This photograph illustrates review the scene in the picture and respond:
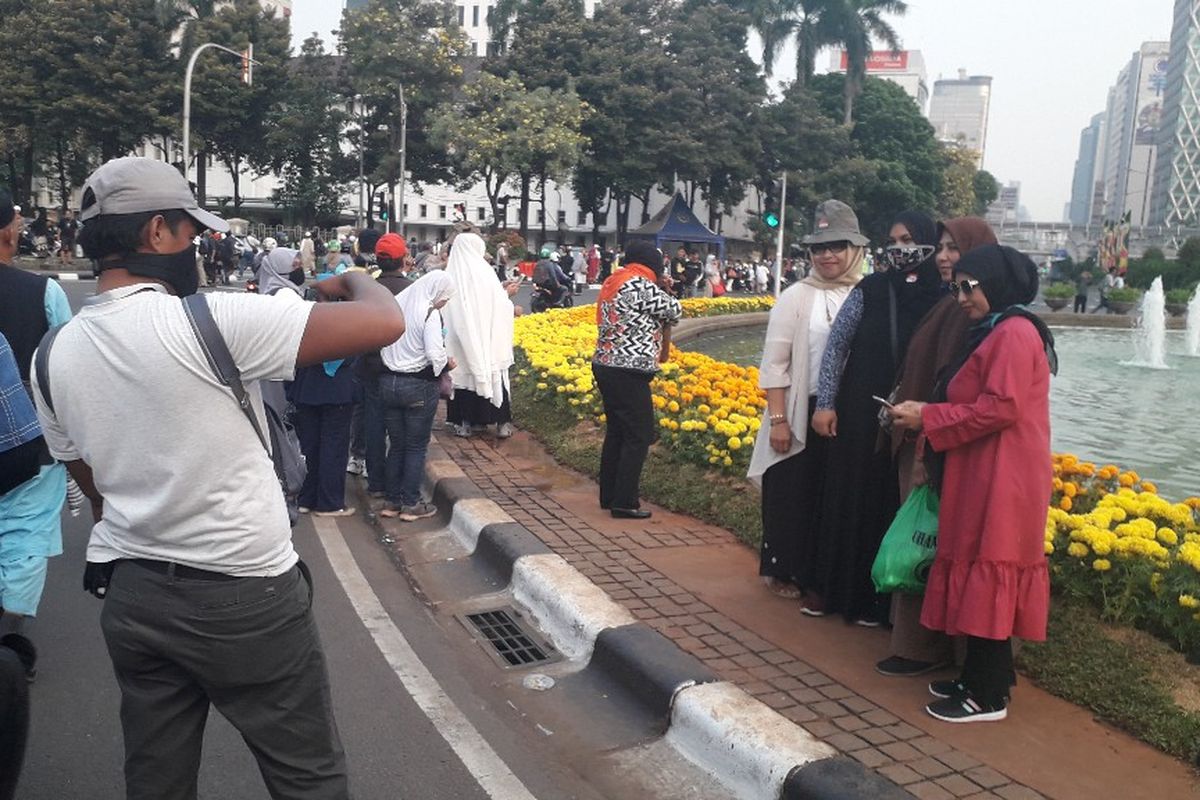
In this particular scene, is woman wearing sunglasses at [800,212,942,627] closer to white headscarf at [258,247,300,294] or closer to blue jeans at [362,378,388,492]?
blue jeans at [362,378,388,492]

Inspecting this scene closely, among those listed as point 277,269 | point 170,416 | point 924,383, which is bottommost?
point 924,383

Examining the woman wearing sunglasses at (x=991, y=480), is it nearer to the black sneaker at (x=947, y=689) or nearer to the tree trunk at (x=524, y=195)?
the black sneaker at (x=947, y=689)

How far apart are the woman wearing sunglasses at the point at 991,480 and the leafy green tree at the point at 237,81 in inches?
1717

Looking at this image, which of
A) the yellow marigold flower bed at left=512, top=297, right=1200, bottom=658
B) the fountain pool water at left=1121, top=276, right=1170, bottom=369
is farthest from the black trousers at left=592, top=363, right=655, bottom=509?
the fountain pool water at left=1121, top=276, right=1170, bottom=369

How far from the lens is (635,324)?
6410 millimetres

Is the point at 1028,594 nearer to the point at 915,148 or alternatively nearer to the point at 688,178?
the point at 688,178

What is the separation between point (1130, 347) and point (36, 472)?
26879 mm

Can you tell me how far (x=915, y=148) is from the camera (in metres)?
62.1

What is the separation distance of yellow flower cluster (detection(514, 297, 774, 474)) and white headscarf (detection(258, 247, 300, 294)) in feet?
10.1

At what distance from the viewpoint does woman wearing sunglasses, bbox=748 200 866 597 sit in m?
5.04

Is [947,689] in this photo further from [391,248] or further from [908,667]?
[391,248]

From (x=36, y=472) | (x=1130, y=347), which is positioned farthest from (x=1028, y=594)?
(x=1130, y=347)

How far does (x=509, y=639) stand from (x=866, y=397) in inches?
84.0

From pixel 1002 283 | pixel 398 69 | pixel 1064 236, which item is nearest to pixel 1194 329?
pixel 1002 283
